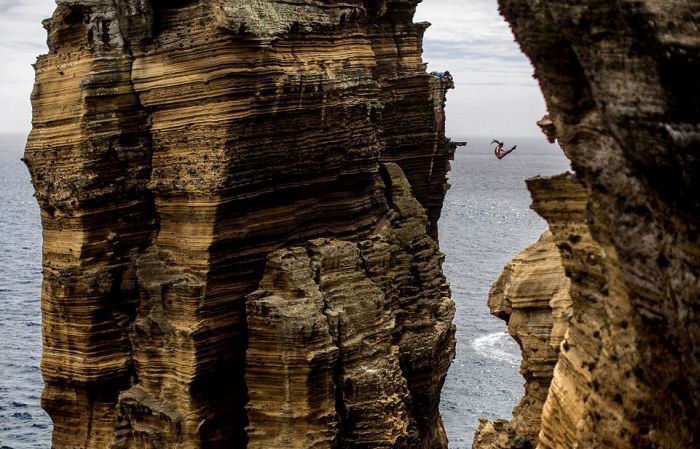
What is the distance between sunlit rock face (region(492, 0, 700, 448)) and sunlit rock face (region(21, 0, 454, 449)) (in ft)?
43.8

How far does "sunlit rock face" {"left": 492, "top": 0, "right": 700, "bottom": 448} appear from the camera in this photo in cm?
995

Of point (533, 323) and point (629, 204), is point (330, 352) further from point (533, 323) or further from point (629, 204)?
point (629, 204)

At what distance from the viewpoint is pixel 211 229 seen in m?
26.1

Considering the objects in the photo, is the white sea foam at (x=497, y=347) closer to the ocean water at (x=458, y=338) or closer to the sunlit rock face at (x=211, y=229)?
the ocean water at (x=458, y=338)

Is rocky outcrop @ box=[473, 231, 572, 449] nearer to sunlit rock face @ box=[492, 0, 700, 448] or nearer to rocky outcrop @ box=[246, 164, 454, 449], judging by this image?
rocky outcrop @ box=[246, 164, 454, 449]

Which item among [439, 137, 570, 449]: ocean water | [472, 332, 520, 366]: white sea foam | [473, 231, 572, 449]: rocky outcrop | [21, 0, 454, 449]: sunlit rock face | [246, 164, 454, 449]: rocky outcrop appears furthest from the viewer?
[472, 332, 520, 366]: white sea foam

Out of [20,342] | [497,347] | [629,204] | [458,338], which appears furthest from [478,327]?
[629,204]

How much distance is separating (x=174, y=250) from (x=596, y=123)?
18.1 meters

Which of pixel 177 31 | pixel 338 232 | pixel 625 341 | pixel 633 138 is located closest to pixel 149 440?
pixel 338 232

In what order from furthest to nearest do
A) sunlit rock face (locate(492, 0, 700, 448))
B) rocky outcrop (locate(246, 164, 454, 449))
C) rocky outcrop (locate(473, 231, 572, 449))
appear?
→ rocky outcrop (locate(246, 164, 454, 449)) < rocky outcrop (locate(473, 231, 572, 449)) < sunlit rock face (locate(492, 0, 700, 448))

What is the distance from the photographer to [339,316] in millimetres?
27016

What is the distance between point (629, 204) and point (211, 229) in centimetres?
1659

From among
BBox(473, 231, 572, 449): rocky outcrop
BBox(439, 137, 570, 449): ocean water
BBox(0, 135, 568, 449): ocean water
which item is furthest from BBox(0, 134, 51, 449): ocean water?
BBox(473, 231, 572, 449): rocky outcrop

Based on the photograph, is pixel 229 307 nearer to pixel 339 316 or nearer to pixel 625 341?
pixel 339 316
